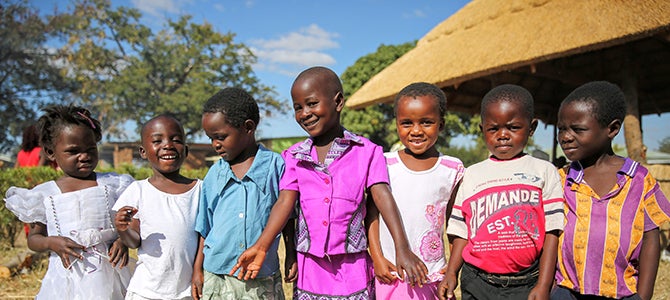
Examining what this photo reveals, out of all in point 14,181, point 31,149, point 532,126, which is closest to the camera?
point 532,126

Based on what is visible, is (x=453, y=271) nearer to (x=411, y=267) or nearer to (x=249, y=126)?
(x=411, y=267)

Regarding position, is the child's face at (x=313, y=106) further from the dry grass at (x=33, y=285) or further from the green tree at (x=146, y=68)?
the green tree at (x=146, y=68)

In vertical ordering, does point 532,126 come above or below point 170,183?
above

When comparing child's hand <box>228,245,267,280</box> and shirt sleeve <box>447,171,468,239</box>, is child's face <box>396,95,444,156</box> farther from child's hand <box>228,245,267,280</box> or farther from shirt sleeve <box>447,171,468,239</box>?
child's hand <box>228,245,267,280</box>

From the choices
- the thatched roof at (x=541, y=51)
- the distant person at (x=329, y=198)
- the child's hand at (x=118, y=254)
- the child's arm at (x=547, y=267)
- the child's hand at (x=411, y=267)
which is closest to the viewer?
the child's hand at (x=411, y=267)

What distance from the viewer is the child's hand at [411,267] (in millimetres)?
1798

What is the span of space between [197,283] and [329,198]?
812 mm

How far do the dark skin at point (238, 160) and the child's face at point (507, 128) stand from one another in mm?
1031

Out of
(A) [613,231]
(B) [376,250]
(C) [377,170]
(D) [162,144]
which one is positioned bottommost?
(B) [376,250]

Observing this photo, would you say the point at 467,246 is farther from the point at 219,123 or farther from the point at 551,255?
the point at 219,123

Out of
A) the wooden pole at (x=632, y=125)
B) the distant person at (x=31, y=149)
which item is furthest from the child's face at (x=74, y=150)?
the wooden pole at (x=632, y=125)

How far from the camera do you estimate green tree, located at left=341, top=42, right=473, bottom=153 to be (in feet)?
79.1

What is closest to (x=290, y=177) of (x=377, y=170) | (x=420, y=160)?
(x=377, y=170)

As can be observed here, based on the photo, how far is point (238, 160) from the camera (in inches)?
90.3
